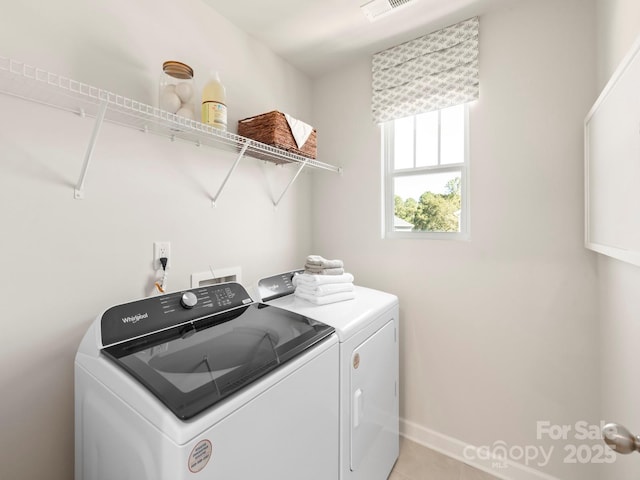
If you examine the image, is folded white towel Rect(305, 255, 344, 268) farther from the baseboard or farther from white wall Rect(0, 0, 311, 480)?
the baseboard

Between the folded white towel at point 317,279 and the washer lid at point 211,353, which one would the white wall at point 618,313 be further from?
the folded white towel at point 317,279

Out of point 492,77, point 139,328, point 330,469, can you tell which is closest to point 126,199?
point 139,328

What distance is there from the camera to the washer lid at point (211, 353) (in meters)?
0.79

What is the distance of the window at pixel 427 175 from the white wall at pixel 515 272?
0.10 metres

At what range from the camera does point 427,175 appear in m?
2.10

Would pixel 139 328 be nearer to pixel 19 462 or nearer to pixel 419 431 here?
pixel 19 462

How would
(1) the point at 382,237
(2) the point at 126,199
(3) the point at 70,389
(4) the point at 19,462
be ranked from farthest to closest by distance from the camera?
(1) the point at 382,237 < (2) the point at 126,199 < (3) the point at 70,389 < (4) the point at 19,462

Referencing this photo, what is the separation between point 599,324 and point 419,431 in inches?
51.1

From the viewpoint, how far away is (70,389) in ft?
3.89

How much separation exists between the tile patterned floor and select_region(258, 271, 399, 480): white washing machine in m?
0.08

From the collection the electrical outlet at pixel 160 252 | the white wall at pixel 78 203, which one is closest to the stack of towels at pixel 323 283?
the white wall at pixel 78 203

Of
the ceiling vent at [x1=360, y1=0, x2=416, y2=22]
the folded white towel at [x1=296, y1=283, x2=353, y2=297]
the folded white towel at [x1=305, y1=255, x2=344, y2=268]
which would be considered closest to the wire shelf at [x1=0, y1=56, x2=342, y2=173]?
the folded white towel at [x1=305, y1=255, x2=344, y2=268]

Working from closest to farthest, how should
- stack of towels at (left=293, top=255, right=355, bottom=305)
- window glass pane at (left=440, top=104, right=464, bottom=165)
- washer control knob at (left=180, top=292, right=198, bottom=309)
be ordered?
washer control knob at (left=180, top=292, right=198, bottom=309), stack of towels at (left=293, top=255, right=355, bottom=305), window glass pane at (left=440, top=104, right=464, bottom=165)

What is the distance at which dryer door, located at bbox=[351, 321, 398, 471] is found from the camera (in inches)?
55.0
